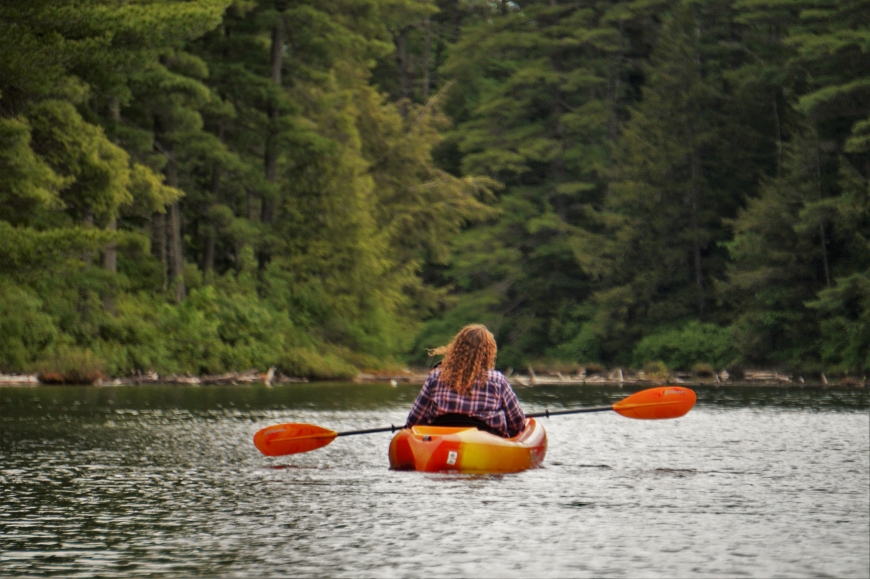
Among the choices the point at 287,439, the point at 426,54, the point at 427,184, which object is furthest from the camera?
the point at 426,54

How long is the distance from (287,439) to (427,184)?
37910mm

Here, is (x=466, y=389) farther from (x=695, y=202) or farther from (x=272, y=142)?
(x=695, y=202)

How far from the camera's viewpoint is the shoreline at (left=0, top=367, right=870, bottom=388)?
1261 inches

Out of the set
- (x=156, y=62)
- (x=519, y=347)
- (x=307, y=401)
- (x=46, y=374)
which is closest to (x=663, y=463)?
(x=307, y=401)

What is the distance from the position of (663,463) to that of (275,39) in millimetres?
30475

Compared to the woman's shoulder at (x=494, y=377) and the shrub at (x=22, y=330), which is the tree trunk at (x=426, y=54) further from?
the woman's shoulder at (x=494, y=377)

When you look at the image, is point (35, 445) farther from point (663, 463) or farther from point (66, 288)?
point (66, 288)

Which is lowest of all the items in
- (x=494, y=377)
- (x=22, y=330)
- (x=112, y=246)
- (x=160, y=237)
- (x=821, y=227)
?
(x=494, y=377)

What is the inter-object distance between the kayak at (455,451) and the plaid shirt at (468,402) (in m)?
0.25

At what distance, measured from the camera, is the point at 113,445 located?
579 inches

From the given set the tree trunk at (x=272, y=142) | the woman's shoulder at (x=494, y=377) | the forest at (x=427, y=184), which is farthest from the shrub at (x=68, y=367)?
the woman's shoulder at (x=494, y=377)

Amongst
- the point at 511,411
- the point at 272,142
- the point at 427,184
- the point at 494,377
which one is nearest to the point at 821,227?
the point at 427,184

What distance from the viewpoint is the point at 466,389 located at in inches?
492

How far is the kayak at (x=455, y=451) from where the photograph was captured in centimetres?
1194
